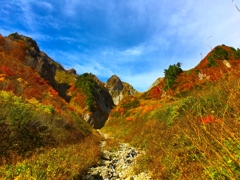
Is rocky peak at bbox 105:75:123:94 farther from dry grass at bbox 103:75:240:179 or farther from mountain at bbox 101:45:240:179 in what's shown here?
dry grass at bbox 103:75:240:179

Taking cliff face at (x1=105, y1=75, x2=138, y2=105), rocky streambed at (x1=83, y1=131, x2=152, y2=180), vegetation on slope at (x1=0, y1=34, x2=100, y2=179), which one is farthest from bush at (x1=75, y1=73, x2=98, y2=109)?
cliff face at (x1=105, y1=75, x2=138, y2=105)

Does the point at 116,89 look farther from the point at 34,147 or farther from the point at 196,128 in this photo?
the point at 196,128

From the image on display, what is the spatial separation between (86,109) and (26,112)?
92.3 feet

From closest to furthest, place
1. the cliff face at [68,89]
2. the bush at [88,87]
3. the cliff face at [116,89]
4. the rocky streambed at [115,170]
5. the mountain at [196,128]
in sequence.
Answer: the mountain at [196,128]
the rocky streambed at [115,170]
the cliff face at [68,89]
the bush at [88,87]
the cliff face at [116,89]

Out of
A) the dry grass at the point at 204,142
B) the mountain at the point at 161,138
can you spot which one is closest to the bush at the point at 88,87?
the mountain at the point at 161,138

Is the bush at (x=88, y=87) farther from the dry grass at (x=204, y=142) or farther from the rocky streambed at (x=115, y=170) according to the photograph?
the rocky streambed at (x=115, y=170)

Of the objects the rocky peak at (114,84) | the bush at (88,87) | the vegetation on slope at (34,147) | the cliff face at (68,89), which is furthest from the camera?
the rocky peak at (114,84)

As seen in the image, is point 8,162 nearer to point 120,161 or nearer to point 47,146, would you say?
point 47,146

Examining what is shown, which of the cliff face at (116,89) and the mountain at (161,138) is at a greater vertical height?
the cliff face at (116,89)

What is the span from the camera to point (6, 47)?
28438 mm

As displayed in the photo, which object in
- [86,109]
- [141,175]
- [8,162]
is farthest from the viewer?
[86,109]

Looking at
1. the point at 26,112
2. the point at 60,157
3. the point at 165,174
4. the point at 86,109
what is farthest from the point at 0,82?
the point at 86,109

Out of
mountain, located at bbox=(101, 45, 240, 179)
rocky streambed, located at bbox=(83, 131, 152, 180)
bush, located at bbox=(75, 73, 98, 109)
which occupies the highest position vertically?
bush, located at bbox=(75, 73, 98, 109)

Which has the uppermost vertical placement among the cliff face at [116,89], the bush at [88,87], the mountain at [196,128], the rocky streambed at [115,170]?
the cliff face at [116,89]
